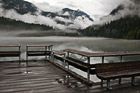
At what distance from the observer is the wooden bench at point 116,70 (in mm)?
6000

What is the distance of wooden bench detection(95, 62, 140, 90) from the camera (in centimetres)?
600

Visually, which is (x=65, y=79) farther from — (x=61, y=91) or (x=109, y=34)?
(x=109, y=34)

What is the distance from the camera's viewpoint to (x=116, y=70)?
A: 6543mm

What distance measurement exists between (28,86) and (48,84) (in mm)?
787

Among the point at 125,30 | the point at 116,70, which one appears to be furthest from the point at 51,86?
the point at 125,30

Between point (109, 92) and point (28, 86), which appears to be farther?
point (28, 86)

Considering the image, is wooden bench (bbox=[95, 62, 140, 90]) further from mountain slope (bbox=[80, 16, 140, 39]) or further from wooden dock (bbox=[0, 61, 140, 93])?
mountain slope (bbox=[80, 16, 140, 39])

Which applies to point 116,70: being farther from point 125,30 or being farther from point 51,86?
point 125,30

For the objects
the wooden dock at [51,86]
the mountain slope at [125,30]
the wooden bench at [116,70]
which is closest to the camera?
the wooden dock at [51,86]

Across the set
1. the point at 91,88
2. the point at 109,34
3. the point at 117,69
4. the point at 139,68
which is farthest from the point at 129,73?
the point at 109,34

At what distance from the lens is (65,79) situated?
736 cm

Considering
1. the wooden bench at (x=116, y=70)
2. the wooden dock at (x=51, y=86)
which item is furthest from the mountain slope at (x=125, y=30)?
the wooden dock at (x=51, y=86)

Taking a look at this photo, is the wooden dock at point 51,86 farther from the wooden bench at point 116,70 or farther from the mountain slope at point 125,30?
the mountain slope at point 125,30

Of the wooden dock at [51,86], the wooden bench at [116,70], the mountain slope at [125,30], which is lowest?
the wooden dock at [51,86]
